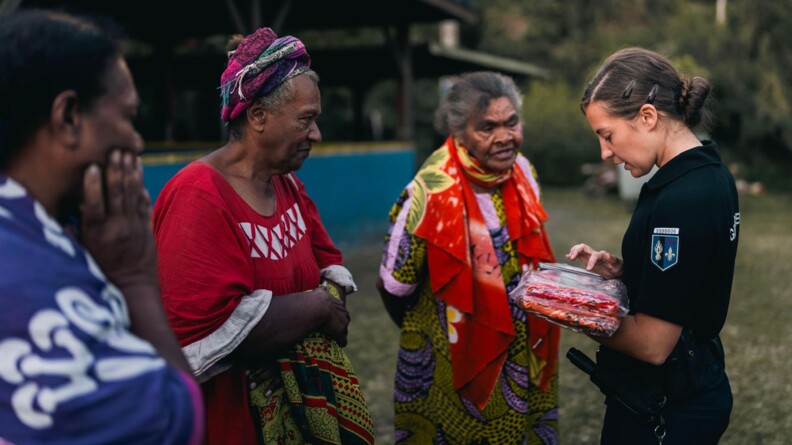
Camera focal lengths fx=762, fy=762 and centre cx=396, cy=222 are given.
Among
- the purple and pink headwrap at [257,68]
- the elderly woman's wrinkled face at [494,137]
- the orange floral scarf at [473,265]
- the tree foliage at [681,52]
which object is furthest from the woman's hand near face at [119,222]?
the tree foliage at [681,52]

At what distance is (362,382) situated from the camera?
5254mm

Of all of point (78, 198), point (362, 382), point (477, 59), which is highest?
point (78, 198)

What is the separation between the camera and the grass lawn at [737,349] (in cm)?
457

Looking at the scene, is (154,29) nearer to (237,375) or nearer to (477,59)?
(477,59)

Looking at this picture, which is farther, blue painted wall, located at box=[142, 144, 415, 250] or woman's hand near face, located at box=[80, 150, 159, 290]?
blue painted wall, located at box=[142, 144, 415, 250]

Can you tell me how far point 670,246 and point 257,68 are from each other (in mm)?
1223

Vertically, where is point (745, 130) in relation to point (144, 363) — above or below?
below

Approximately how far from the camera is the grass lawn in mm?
4574

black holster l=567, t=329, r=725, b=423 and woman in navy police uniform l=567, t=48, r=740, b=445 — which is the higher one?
woman in navy police uniform l=567, t=48, r=740, b=445

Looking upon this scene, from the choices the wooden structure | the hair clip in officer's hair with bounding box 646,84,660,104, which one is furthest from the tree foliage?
the hair clip in officer's hair with bounding box 646,84,660,104

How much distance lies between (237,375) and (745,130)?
23187 mm

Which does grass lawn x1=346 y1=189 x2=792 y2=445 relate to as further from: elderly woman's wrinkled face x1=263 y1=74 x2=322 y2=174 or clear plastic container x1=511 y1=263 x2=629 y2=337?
elderly woman's wrinkled face x1=263 y1=74 x2=322 y2=174

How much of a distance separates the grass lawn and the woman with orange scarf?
1096 millimetres

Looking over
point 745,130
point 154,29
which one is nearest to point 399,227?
point 154,29
